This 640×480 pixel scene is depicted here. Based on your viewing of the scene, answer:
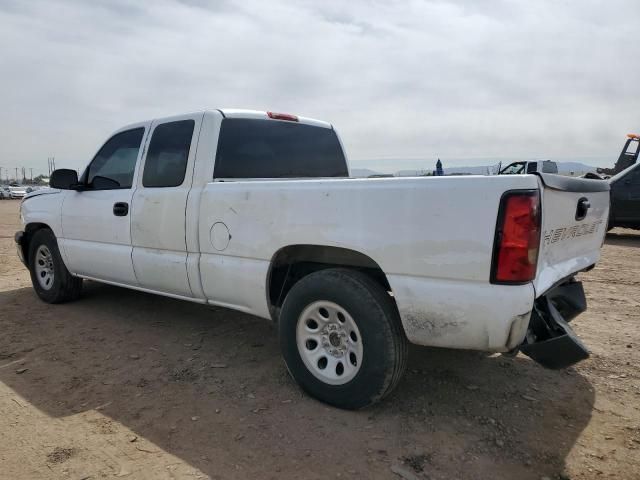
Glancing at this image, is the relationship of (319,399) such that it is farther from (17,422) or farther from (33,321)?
(33,321)

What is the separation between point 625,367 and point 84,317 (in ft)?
16.3

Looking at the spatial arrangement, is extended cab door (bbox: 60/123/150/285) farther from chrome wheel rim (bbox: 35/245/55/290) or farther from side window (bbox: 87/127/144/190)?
chrome wheel rim (bbox: 35/245/55/290)

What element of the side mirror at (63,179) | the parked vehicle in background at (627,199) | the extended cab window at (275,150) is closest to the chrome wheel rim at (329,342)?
the extended cab window at (275,150)

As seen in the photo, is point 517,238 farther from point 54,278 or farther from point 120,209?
point 54,278

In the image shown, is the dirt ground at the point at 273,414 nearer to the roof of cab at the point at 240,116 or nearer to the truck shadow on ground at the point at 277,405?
the truck shadow on ground at the point at 277,405

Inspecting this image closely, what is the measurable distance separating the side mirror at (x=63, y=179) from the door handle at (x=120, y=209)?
771 millimetres

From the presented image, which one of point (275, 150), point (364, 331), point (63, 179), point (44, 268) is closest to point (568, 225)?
point (364, 331)

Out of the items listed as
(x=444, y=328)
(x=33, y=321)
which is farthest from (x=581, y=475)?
(x=33, y=321)

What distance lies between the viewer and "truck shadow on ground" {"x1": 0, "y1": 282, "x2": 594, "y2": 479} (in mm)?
2561

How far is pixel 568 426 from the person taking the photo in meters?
2.86

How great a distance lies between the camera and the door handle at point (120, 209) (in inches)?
172

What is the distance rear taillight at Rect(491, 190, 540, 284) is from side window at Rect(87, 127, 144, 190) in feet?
11.1

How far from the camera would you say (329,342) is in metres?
3.10

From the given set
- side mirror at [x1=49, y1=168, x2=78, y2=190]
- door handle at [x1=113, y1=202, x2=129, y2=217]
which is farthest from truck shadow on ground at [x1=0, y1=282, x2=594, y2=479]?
side mirror at [x1=49, y1=168, x2=78, y2=190]
